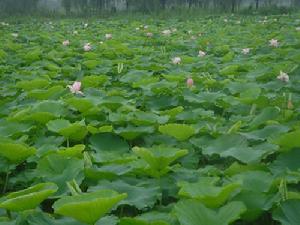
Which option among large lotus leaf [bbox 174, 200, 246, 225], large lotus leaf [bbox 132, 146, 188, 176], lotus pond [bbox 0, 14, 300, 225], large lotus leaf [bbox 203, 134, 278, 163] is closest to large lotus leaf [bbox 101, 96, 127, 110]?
lotus pond [bbox 0, 14, 300, 225]

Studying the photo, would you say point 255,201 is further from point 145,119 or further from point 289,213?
point 145,119

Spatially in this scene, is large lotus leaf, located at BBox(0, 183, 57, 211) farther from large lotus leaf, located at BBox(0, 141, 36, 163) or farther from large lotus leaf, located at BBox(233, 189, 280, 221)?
large lotus leaf, located at BBox(233, 189, 280, 221)

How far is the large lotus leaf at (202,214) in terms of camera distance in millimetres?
1152

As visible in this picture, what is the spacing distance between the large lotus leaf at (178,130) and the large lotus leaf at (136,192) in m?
0.46

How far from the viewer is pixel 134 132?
6.75 feet

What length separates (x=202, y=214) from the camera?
116 cm

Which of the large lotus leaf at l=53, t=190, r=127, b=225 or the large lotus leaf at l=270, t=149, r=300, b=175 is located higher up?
the large lotus leaf at l=53, t=190, r=127, b=225

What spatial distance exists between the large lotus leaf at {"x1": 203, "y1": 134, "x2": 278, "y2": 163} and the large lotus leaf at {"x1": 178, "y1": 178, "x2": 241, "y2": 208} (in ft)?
1.09

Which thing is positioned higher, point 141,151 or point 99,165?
point 141,151

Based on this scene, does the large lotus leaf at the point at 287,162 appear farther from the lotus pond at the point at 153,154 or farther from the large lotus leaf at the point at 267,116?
the large lotus leaf at the point at 267,116

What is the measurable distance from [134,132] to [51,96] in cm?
102

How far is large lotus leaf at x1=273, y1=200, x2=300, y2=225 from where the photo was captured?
117 cm

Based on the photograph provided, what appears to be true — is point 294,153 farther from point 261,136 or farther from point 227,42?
point 227,42

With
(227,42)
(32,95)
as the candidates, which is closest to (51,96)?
(32,95)
